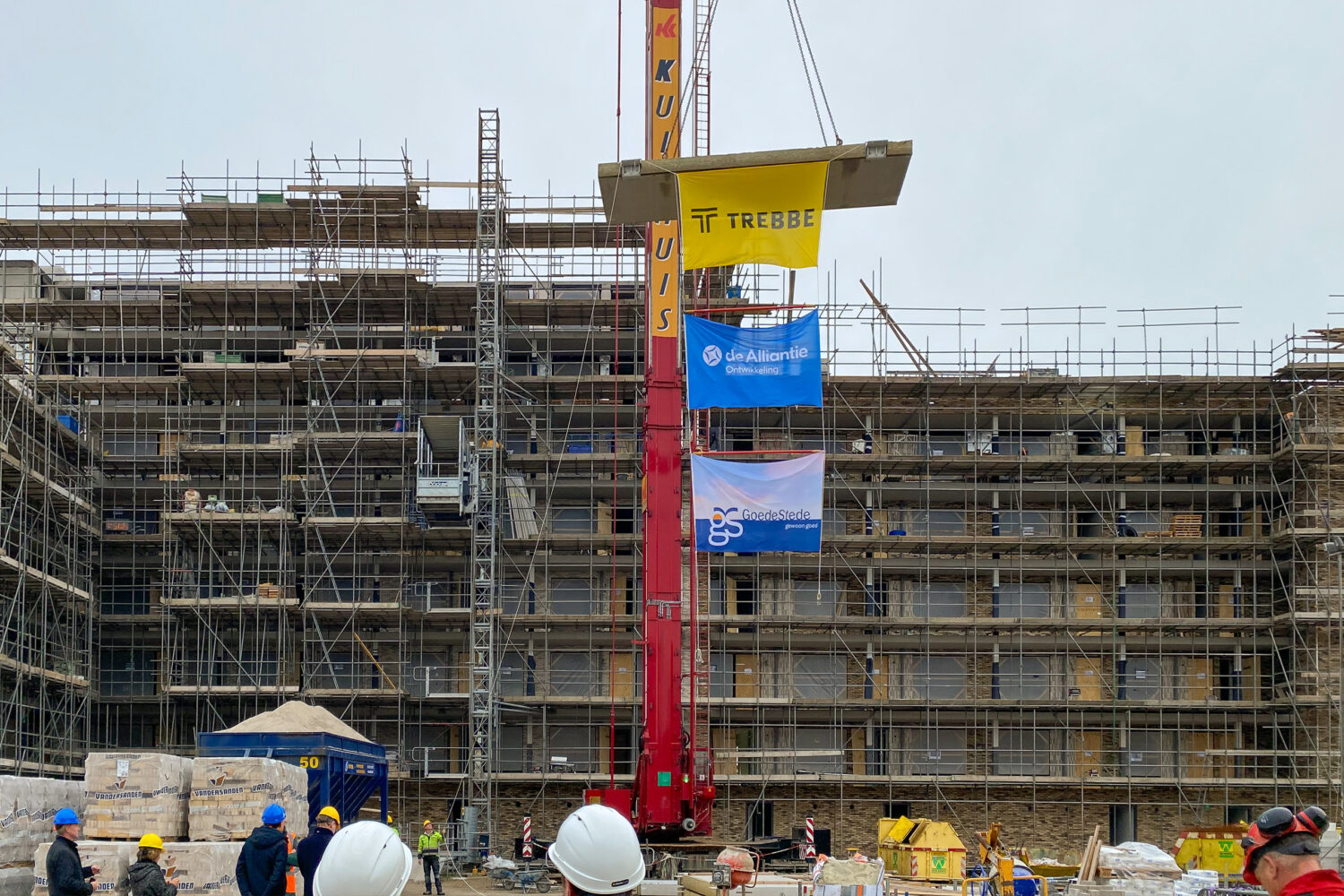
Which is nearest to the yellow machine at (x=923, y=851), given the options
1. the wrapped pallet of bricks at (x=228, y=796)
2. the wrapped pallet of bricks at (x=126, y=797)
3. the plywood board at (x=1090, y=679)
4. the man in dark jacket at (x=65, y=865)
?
the plywood board at (x=1090, y=679)

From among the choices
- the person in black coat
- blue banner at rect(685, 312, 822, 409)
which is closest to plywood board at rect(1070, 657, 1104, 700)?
blue banner at rect(685, 312, 822, 409)

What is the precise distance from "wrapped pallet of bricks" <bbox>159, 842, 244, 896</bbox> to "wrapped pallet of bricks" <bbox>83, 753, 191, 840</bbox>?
46 centimetres

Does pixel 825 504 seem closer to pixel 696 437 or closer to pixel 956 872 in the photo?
pixel 696 437

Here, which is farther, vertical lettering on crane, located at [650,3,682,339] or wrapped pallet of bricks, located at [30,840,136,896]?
vertical lettering on crane, located at [650,3,682,339]

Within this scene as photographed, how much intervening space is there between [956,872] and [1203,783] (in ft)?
45.2

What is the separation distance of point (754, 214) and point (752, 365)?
29.4ft

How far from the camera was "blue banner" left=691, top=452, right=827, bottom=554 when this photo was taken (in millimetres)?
29062

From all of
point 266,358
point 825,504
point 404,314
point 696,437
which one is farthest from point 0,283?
point 825,504

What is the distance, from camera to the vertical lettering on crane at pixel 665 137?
1193 inches

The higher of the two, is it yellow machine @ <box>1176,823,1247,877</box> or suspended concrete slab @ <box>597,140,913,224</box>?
suspended concrete slab @ <box>597,140,913,224</box>

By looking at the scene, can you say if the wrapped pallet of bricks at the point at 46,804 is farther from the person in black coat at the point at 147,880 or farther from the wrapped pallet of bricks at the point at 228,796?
the person in black coat at the point at 147,880

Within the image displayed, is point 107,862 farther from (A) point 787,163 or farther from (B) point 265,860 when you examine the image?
(A) point 787,163

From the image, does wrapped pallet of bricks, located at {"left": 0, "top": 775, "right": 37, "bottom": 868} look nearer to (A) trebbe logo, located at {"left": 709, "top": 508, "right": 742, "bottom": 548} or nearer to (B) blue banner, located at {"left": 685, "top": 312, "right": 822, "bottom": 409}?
(A) trebbe logo, located at {"left": 709, "top": 508, "right": 742, "bottom": 548}

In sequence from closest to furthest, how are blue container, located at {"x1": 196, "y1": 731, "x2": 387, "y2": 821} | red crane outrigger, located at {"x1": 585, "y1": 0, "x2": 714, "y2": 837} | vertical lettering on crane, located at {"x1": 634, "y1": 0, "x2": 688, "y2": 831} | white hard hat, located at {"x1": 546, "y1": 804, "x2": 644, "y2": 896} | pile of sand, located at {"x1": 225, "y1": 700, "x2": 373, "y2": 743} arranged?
white hard hat, located at {"x1": 546, "y1": 804, "x2": 644, "y2": 896} < blue container, located at {"x1": 196, "y1": 731, "x2": 387, "y2": 821} < pile of sand, located at {"x1": 225, "y1": 700, "x2": 373, "y2": 743} < red crane outrigger, located at {"x1": 585, "y1": 0, "x2": 714, "y2": 837} < vertical lettering on crane, located at {"x1": 634, "y1": 0, "x2": 688, "y2": 831}
